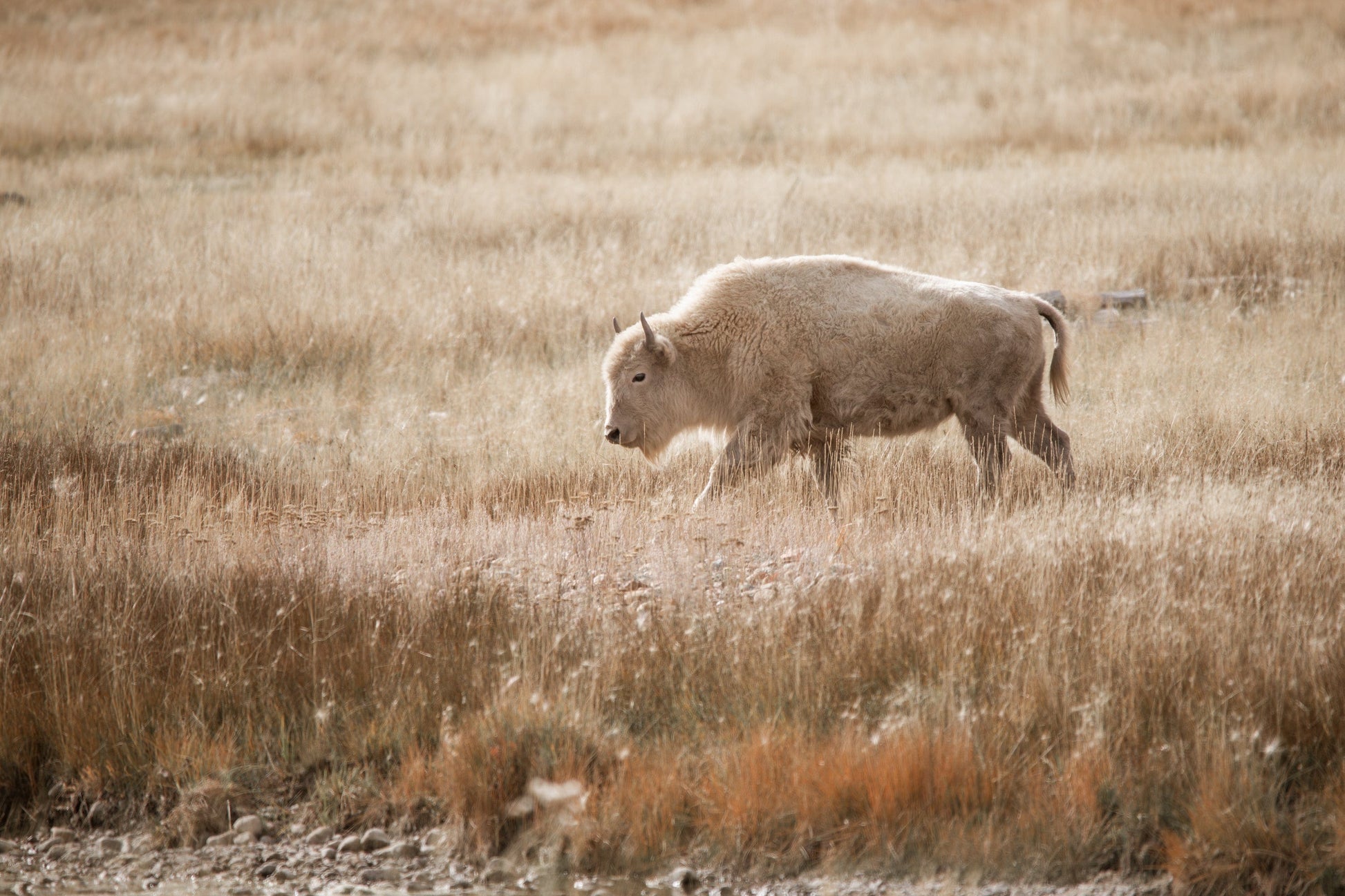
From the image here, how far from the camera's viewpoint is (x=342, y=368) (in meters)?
12.5

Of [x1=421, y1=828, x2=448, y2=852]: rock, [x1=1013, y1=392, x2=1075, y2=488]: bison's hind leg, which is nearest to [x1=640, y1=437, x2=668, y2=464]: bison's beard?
[x1=1013, y1=392, x2=1075, y2=488]: bison's hind leg

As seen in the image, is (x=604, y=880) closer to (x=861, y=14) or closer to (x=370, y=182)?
(x=370, y=182)

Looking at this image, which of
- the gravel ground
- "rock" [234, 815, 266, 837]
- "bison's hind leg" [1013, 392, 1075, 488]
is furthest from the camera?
"bison's hind leg" [1013, 392, 1075, 488]

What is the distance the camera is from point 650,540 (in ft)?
23.0

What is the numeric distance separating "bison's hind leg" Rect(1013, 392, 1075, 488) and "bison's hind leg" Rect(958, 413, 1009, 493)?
31 centimetres

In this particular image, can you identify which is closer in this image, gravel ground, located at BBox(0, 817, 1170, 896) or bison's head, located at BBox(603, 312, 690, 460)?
gravel ground, located at BBox(0, 817, 1170, 896)

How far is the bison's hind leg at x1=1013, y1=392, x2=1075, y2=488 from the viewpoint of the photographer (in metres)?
8.28

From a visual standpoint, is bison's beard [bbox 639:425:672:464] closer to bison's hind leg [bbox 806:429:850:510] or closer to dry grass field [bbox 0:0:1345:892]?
dry grass field [bbox 0:0:1345:892]

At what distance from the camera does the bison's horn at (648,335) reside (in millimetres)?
7906

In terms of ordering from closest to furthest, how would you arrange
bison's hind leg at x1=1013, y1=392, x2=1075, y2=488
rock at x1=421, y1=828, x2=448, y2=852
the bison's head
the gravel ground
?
the gravel ground < rock at x1=421, y1=828, x2=448, y2=852 < the bison's head < bison's hind leg at x1=1013, y1=392, x2=1075, y2=488

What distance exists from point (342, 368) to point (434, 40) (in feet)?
77.2

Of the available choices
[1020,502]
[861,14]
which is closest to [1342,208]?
[1020,502]

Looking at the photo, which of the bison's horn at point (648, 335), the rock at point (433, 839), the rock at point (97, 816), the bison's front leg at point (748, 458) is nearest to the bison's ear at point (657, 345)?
the bison's horn at point (648, 335)

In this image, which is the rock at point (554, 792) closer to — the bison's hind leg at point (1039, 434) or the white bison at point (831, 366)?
the white bison at point (831, 366)
